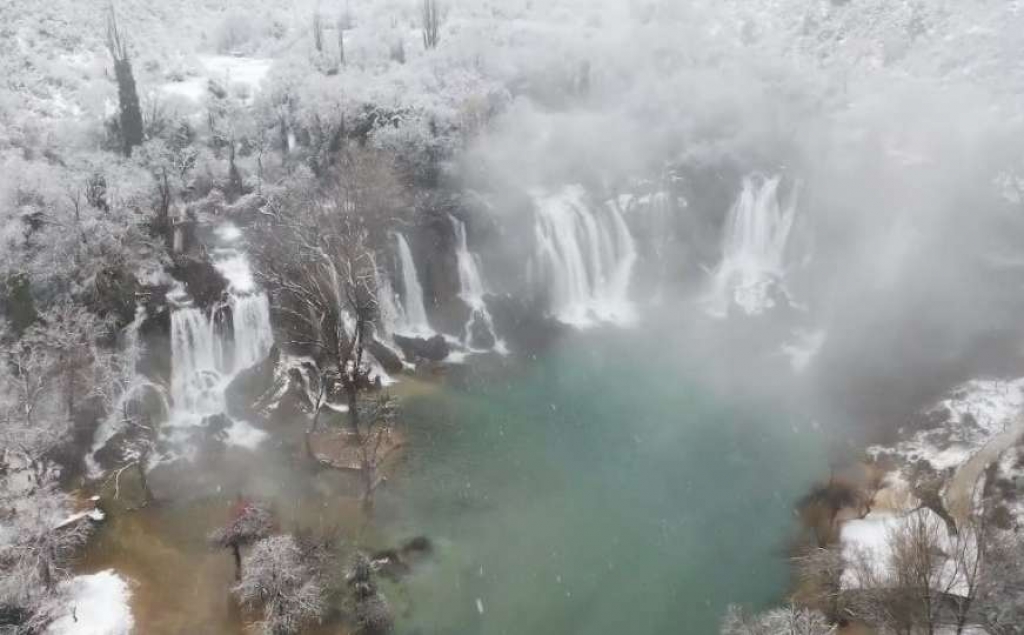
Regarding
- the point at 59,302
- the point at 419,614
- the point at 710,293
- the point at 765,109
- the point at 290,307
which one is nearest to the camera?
the point at 419,614

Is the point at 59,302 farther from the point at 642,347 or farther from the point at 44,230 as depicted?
the point at 642,347

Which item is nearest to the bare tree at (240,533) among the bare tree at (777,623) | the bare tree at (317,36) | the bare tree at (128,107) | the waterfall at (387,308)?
the waterfall at (387,308)

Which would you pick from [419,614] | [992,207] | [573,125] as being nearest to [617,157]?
[573,125]

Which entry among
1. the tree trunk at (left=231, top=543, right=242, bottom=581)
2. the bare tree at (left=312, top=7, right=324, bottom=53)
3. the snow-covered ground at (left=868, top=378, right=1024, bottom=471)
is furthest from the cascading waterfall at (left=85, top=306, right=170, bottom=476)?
the bare tree at (left=312, top=7, right=324, bottom=53)

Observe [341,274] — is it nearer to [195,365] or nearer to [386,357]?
[386,357]

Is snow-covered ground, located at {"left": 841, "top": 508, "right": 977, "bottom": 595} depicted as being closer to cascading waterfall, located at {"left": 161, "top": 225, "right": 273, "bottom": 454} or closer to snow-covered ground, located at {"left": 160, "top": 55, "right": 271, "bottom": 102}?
cascading waterfall, located at {"left": 161, "top": 225, "right": 273, "bottom": 454}

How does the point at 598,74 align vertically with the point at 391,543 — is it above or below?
above
